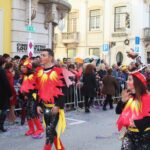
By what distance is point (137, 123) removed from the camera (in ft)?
15.8

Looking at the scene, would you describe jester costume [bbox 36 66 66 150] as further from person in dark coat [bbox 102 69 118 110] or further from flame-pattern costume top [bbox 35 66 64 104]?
person in dark coat [bbox 102 69 118 110]

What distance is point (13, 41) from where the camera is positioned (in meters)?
16.1

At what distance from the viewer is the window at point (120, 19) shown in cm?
3899

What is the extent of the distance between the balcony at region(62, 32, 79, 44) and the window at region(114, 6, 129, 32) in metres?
4.58

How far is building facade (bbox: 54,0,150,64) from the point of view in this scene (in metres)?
38.0

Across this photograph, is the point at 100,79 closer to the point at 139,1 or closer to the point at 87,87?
the point at 87,87

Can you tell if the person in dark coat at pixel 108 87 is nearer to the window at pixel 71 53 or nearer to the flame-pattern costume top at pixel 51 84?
the flame-pattern costume top at pixel 51 84

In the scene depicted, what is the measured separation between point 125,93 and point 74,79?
900cm

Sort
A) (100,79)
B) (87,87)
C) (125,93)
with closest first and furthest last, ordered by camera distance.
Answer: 1. (125,93)
2. (87,87)
3. (100,79)

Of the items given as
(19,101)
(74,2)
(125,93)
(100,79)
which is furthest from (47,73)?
(74,2)

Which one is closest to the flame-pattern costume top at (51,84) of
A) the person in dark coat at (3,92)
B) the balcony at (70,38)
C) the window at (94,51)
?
the person in dark coat at (3,92)

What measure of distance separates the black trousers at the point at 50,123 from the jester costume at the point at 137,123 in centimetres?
191

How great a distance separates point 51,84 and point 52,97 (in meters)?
0.22

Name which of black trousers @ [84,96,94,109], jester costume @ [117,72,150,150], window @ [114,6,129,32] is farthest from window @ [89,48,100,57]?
jester costume @ [117,72,150,150]
